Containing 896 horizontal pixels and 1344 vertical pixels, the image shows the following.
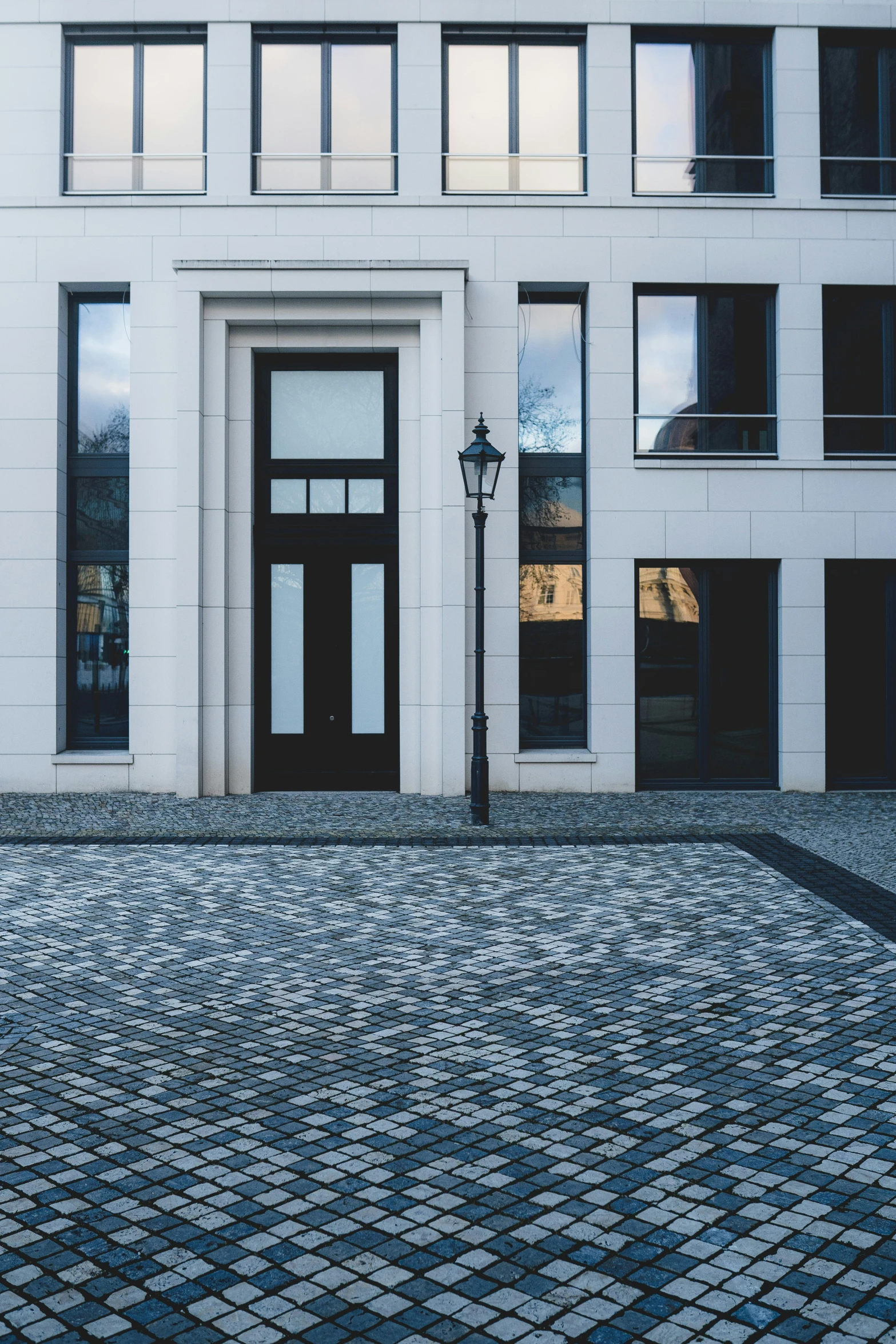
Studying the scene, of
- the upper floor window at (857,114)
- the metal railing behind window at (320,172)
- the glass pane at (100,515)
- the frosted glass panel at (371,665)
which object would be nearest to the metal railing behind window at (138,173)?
the metal railing behind window at (320,172)

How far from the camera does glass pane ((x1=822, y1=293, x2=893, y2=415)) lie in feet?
51.4

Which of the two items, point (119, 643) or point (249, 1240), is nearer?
point (249, 1240)

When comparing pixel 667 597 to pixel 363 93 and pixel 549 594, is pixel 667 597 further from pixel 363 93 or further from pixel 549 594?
pixel 363 93

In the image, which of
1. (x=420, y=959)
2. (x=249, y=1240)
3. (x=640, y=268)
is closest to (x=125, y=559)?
(x=640, y=268)

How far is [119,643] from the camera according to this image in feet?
51.2

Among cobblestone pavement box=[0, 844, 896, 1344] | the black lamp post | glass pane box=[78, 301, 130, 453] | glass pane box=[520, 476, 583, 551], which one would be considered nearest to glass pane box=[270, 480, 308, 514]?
glass pane box=[78, 301, 130, 453]

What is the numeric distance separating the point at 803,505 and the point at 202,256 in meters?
8.82

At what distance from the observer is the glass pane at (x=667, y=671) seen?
50.8ft

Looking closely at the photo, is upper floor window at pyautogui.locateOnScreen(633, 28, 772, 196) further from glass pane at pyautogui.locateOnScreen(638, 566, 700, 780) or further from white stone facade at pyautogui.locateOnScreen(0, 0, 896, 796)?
glass pane at pyautogui.locateOnScreen(638, 566, 700, 780)

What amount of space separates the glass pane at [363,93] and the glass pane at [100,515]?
228 inches

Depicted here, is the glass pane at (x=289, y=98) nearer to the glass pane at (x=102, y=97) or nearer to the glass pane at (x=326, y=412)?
the glass pane at (x=102, y=97)

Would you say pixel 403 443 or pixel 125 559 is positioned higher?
pixel 403 443

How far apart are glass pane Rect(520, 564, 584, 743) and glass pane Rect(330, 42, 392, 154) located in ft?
21.0

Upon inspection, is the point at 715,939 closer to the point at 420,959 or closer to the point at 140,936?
the point at 420,959
